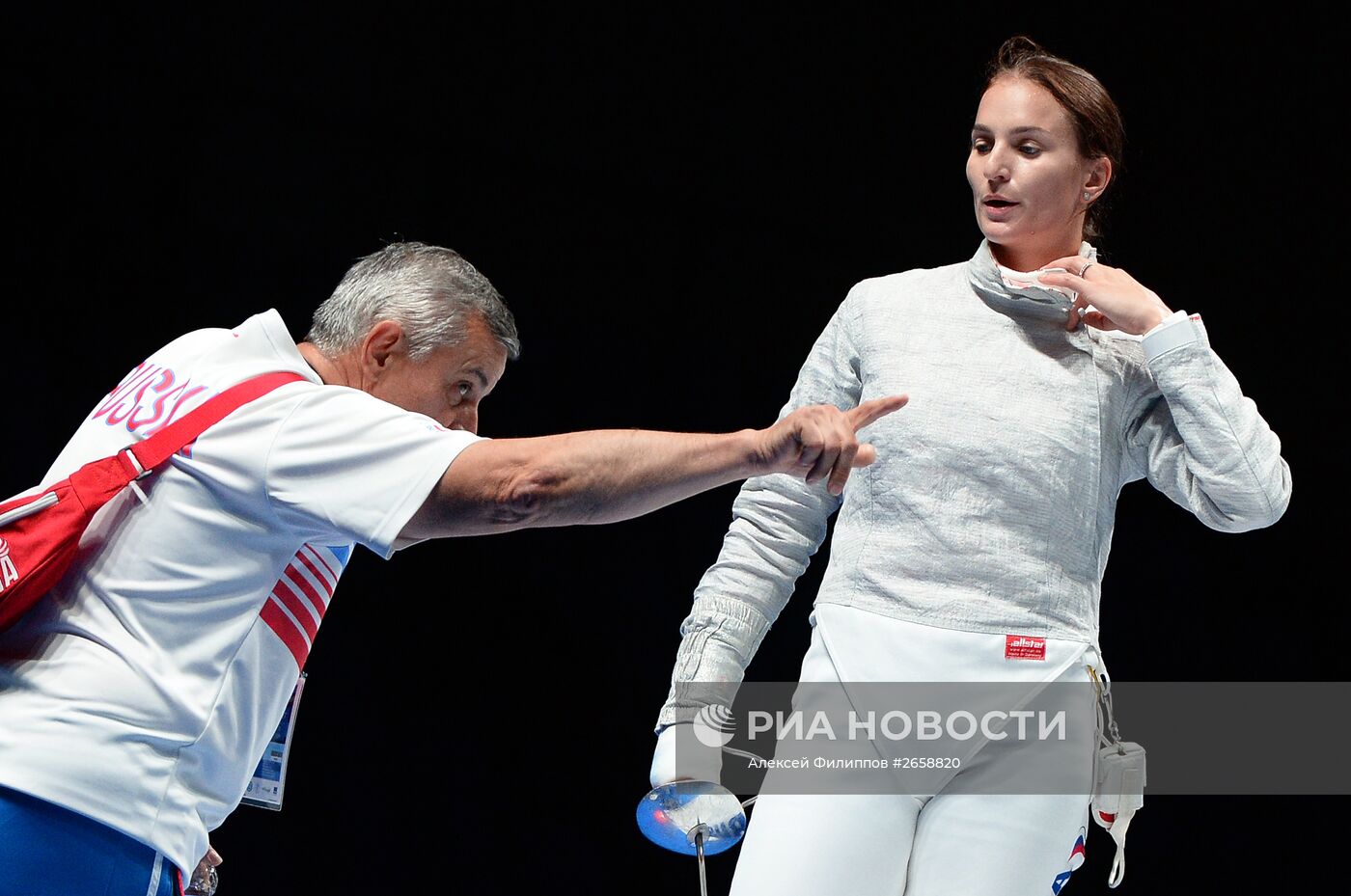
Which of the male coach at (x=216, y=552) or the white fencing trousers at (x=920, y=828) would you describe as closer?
the male coach at (x=216, y=552)

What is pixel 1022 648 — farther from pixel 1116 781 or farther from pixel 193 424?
pixel 193 424

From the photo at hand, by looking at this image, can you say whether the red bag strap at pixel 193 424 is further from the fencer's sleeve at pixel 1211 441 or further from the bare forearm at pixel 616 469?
the fencer's sleeve at pixel 1211 441

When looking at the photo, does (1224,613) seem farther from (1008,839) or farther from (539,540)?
(1008,839)

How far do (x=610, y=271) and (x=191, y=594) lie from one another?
1.80 meters

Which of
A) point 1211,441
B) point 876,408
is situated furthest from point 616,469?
point 1211,441

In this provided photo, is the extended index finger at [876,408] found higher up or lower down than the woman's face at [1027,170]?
lower down

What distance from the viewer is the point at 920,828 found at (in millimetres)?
1373

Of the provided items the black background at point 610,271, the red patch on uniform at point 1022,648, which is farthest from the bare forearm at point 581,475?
the black background at point 610,271

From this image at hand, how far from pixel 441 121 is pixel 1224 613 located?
6.64 ft

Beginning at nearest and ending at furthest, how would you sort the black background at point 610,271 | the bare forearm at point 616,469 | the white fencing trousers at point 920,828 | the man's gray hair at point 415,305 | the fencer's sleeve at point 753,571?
the bare forearm at point 616,469, the white fencing trousers at point 920,828, the fencer's sleeve at point 753,571, the man's gray hair at point 415,305, the black background at point 610,271

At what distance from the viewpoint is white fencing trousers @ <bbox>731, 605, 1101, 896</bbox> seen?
1322 millimetres

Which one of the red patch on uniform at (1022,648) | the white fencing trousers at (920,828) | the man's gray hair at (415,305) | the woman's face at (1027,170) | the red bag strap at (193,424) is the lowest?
the white fencing trousers at (920,828)

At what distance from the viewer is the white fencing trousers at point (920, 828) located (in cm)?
132

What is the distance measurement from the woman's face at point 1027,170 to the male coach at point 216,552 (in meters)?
0.42
